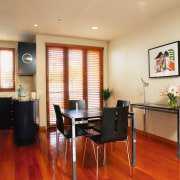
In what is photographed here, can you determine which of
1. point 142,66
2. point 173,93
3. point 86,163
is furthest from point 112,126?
point 142,66

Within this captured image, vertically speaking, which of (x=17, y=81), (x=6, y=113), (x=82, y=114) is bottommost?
(x=6, y=113)

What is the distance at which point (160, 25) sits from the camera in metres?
3.86

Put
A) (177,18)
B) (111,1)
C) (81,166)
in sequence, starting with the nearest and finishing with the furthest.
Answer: (81,166) < (111,1) < (177,18)

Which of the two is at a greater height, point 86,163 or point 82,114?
point 82,114

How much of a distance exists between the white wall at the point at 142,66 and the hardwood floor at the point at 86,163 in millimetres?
516

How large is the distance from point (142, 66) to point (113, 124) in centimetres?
256

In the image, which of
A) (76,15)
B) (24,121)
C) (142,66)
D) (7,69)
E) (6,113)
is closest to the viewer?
(24,121)

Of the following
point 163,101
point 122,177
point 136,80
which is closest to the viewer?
point 122,177

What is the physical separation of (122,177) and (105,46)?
14.7 feet

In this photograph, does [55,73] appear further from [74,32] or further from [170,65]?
[170,65]

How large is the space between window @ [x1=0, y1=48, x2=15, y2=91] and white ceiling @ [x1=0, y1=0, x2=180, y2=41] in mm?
735

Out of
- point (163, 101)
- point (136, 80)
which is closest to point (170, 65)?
point (163, 101)

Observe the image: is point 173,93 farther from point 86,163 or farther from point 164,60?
point 86,163

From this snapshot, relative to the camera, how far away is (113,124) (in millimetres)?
2363
